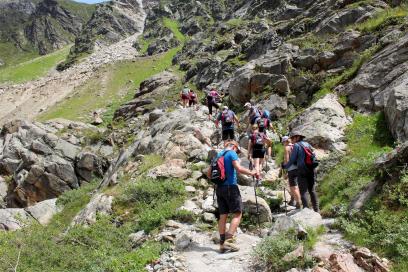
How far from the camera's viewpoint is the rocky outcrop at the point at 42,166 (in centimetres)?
2717

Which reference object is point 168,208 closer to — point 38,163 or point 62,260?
point 62,260

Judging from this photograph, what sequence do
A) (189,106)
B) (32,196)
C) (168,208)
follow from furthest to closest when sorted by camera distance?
(189,106) < (32,196) < (168,208)

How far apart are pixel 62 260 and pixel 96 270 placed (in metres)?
1.86

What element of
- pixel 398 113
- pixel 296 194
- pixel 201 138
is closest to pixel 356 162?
pixel 398 113

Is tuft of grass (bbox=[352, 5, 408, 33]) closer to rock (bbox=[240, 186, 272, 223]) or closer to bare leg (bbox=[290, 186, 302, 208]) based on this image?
bare leg (bbox=[290, 186, 302, 208])

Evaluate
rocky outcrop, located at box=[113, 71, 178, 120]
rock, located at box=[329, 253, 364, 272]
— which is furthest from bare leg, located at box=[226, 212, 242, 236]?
rocky outcrop, located at box=[113, 71, 178, 120]

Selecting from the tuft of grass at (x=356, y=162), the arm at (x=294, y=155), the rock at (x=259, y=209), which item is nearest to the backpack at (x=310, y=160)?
the arm at (x=294, y=155)

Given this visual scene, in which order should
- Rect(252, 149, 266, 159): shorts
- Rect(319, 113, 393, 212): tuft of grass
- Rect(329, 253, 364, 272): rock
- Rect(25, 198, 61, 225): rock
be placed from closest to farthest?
1. Rect(329, 253, 364, 272): rock
2. Rect(319, 113, 393, 212): tuft of grass
3. Rect(252, 149, 266, 159): shorts
4. Rect(25, 198, 61, 225): rock

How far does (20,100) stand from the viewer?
228ft

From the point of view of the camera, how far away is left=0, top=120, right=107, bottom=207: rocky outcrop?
27172 mm

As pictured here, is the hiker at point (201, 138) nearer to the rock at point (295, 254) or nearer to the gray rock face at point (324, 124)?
the gray rock face at point (324, 124)

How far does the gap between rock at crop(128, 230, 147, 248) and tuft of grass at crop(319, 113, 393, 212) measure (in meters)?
4.74

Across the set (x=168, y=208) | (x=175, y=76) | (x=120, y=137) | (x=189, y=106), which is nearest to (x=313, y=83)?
(x=189, y=106)

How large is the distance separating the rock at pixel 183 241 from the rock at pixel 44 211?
1234 cm
